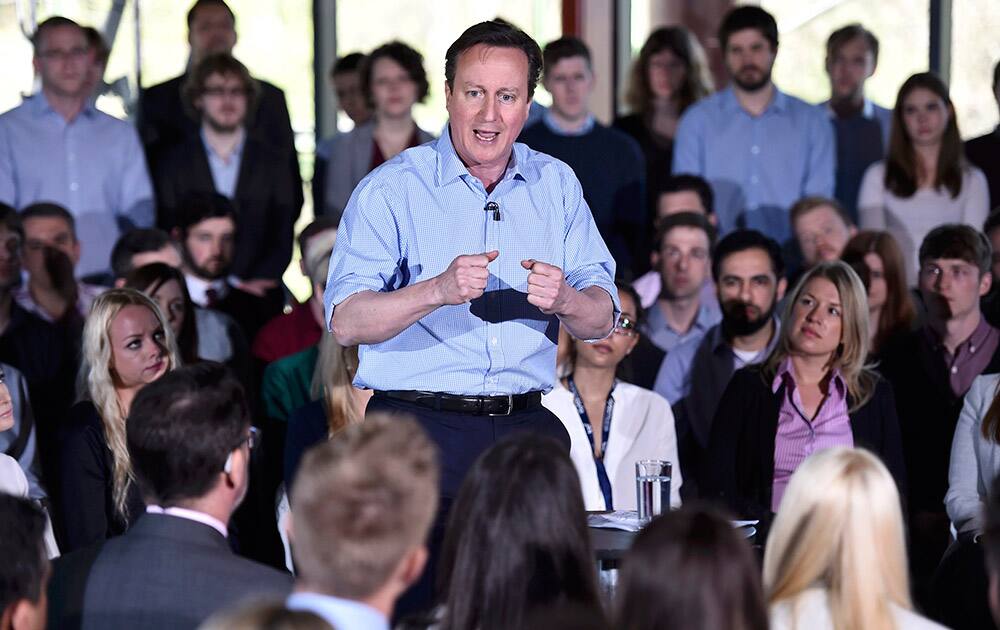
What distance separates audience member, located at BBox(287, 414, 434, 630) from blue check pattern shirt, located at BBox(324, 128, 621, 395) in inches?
38.1

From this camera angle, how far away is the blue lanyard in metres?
Result: 4.06

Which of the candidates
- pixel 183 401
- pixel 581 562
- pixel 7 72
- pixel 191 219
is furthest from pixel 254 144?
pixel 581 562

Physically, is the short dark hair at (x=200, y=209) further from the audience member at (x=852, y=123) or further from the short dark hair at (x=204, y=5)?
the audience member at (x=852, y=123)

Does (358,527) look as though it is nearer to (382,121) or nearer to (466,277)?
(466,277)

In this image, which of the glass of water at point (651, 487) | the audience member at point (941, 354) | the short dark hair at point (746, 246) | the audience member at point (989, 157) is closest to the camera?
the glass of water at point (651, 487)

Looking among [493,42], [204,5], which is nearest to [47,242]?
[204,5]

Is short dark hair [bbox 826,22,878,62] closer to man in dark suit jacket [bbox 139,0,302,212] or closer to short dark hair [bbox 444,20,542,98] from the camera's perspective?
man in dark suit jacket [bbox 139,0,302,212]

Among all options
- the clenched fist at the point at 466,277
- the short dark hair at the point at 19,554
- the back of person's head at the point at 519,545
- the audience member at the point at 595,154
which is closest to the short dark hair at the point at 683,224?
the audience member at the point at 595,154

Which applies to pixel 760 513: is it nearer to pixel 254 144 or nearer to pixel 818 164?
pixel 818 164

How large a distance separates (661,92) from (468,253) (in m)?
3.45

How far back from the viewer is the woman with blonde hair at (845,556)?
7.15 feet

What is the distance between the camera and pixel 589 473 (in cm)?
407

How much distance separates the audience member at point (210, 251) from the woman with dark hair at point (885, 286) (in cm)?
223

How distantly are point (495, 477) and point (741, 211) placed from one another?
3877mm
